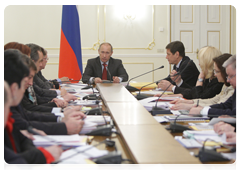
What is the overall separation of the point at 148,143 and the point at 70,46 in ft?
13.0

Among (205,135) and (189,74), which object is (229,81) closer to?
(205,135)

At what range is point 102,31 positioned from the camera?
21.8 ft

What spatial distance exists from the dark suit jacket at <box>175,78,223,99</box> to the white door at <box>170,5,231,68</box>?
152 inches

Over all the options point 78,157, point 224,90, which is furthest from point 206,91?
point 78,157

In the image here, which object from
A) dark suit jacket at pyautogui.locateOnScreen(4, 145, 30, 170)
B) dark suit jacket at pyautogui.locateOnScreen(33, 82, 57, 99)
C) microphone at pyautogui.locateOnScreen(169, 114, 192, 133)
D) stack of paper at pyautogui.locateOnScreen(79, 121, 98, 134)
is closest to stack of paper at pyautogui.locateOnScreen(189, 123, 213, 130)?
microphone at pyautogui.locateOnScreen(169, 114, 192, 133)

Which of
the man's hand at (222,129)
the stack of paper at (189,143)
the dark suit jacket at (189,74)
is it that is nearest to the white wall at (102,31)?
the dark suit jacket at (189,74)

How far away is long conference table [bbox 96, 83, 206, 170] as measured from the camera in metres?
1.07

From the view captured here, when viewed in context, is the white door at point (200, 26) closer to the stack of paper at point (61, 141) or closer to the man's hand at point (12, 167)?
the stack of paper at point (61, 141)

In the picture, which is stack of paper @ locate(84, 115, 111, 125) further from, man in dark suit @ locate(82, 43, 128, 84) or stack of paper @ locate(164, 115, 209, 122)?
man in dark suit @ locate(82, 43, 128, 84)

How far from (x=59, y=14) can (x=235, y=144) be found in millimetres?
5846

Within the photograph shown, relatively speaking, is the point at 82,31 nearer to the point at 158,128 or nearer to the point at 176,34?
the point at 176,34

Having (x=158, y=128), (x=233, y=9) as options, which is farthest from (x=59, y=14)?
(x=158, y=128)

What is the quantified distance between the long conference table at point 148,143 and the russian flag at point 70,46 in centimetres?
310

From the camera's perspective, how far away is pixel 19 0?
252 inches
